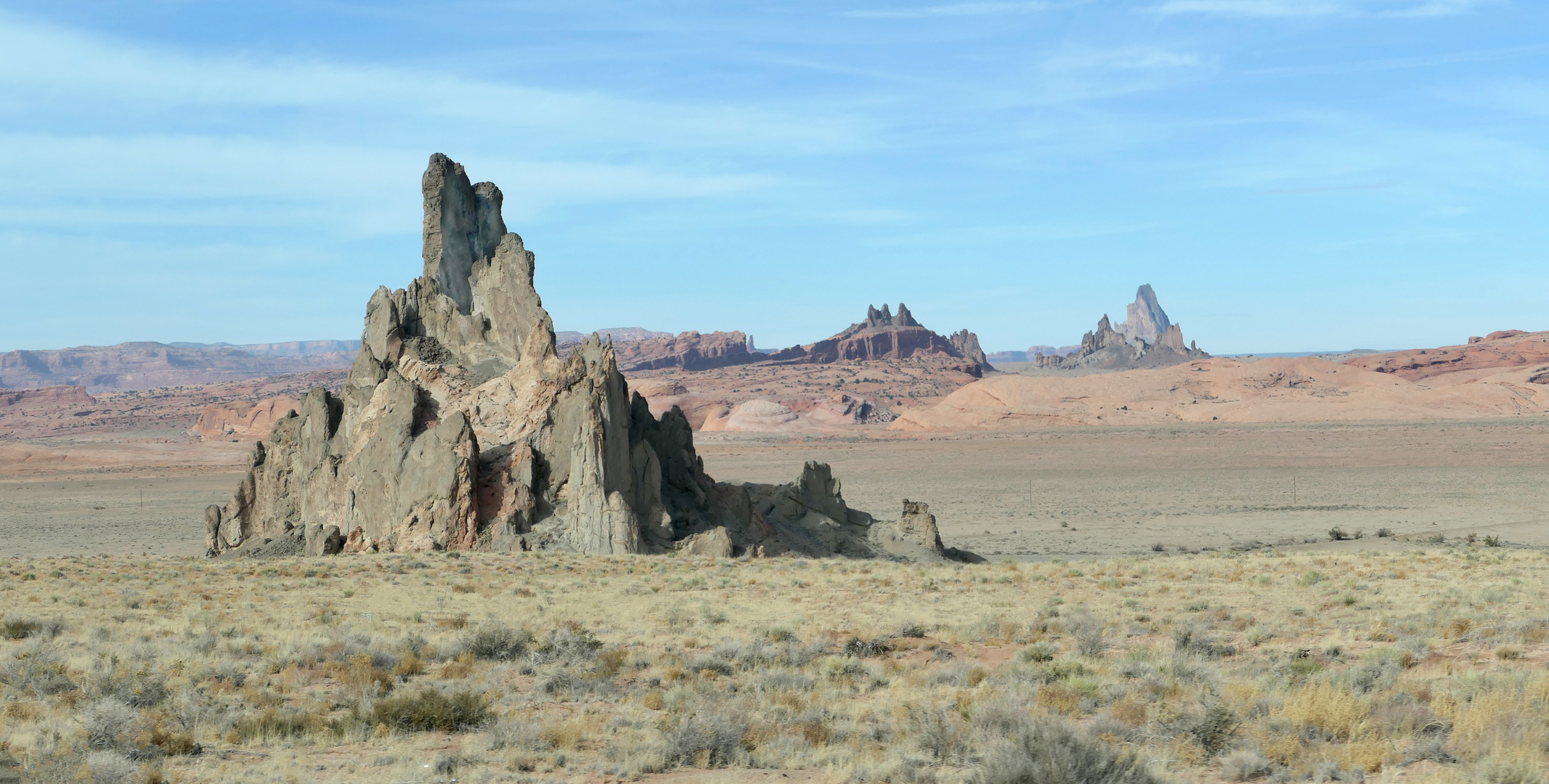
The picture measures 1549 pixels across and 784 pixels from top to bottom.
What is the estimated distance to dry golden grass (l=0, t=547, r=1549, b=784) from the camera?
928 centimetres

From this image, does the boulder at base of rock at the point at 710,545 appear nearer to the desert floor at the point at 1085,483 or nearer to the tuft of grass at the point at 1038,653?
the desert floor at the point at 1085,483

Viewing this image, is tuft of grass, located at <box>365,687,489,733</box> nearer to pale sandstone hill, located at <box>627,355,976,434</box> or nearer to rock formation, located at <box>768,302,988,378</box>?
pale sandstone hill, located at <box>627,355,976,434</box>

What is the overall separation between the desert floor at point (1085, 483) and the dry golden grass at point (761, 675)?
17446 millimetres

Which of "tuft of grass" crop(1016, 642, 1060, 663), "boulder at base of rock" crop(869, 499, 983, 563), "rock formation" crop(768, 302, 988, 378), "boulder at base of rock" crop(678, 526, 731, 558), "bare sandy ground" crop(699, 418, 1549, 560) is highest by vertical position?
"rock formation" crop(768, 302, 988, 378)

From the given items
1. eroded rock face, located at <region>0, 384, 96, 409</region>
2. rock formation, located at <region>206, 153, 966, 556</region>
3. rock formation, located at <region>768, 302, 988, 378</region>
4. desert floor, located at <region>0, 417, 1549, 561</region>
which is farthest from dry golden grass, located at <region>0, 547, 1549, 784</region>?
eroded rock face, located at <region>0, 384, 96, 409</region>

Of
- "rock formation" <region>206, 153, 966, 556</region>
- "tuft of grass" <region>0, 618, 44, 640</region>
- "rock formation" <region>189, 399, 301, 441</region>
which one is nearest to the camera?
"tuft of grass" <region>0, 618, 44, 640</region>

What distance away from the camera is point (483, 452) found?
28.1 m

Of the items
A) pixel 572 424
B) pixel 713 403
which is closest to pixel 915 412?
pixel 713 403

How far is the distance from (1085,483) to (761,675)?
5492 cm

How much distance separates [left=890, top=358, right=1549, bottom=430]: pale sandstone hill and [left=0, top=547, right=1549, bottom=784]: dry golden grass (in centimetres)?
8762

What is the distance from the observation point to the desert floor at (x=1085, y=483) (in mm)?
43250

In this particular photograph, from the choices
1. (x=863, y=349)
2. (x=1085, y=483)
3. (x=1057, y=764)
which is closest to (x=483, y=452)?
(x=1057, y=764)

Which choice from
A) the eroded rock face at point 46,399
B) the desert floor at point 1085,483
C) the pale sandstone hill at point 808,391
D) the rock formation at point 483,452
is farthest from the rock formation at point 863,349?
the rock formation at point 483,452

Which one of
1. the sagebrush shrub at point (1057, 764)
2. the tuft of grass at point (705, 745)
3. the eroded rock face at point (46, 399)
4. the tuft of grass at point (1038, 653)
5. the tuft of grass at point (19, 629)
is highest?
the eroded rock face at point (46, 399)
